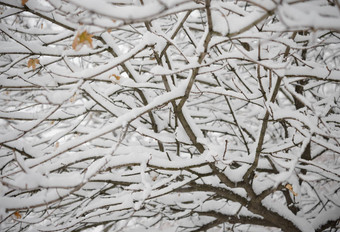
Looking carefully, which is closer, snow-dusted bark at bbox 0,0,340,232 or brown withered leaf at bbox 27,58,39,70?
snow-dusted bark at bbox 0,0,340,232

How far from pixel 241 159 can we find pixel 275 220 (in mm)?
925

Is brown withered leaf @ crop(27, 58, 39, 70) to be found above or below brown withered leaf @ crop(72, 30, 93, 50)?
above

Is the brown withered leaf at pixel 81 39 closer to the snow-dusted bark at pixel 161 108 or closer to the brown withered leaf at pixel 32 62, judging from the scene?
the snow-dusted bark at pixel 161 108

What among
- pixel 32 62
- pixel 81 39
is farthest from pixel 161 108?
pixel 32 62

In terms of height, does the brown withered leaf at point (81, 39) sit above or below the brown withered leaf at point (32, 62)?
below

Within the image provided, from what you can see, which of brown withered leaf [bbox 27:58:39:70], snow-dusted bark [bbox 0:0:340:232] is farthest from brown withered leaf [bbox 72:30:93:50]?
brown withered leaf [bbox 27:58:39:70]

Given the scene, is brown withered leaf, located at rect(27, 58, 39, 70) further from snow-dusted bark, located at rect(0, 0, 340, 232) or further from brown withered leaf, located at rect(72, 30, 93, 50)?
brown withered leaf, located at rect(72, 30, 93, 50)

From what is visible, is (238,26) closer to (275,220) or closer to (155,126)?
(155,126)

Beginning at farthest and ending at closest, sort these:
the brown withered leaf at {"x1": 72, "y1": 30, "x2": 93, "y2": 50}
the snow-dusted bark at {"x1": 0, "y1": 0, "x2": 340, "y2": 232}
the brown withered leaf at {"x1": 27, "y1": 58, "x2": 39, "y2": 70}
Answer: the brown withered leaf at {"x1": 27, "y1": 58, "x2": 39, "y2": 70}, the brown withered leaf at {"x1": 72, "y1": 30, "x2": 93, "y2": 50}, the snow-dusted bark at {"x1": 0, "y1": 0, "x2": 340, "y2": 232}

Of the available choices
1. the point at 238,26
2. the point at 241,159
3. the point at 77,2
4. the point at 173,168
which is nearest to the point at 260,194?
the point at 241,159

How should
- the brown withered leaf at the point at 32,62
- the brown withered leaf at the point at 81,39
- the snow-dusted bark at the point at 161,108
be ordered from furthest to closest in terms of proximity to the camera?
the brown withered leaf at the point at 32,62 → the brown withered leaf at the point at 81,39 → the snow-dusted bark at the point at 161,108

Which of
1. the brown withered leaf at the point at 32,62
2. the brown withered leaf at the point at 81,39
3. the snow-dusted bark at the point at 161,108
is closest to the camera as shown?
the snow-dusted bark at the point at 161,108

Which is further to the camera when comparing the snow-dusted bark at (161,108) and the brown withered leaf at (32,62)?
the brown withered leaf at (32,62)

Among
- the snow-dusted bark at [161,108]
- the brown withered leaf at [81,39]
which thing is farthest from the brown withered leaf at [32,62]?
the brown withered leaf at [81,39]
